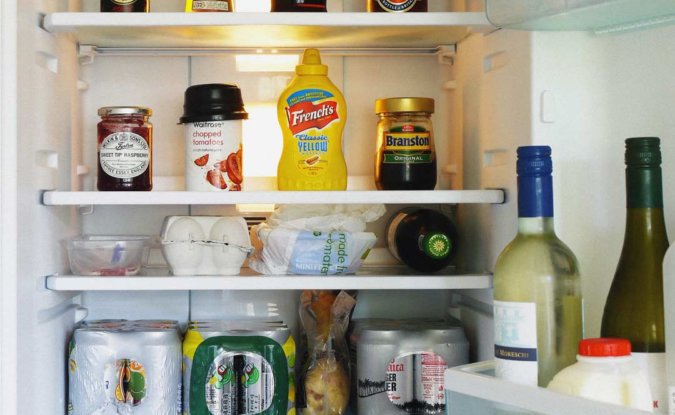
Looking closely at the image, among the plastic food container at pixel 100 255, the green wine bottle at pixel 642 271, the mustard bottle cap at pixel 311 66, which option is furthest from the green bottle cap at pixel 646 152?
the plastic food container at pixel 100 255

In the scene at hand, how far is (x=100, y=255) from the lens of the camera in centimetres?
143

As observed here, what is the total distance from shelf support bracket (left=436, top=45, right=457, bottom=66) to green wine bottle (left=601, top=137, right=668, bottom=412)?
62 cm

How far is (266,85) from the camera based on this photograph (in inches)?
66.1

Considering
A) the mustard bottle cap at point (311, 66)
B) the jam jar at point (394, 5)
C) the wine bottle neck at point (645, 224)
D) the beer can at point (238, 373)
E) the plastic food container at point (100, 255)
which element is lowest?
the beer can at point (238, 373)

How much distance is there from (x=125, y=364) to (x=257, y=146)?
19.7 inches

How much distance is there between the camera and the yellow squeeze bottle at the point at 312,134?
4.76ft

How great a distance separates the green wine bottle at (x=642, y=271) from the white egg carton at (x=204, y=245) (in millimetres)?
613

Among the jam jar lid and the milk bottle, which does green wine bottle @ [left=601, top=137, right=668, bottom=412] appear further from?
the jam jar lid

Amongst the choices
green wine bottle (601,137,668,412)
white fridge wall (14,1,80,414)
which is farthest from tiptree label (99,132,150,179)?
green wine bottle (601,137,668,412)

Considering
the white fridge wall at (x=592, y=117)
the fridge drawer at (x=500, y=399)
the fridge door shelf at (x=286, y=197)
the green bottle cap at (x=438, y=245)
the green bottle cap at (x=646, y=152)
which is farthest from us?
the green bottle cap at (x=438, y=245)

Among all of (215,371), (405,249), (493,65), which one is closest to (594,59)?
(493,65)

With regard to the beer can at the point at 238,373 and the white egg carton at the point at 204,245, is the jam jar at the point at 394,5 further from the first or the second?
the beer can at the point at 238,373

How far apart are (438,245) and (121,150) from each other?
56 centimetres

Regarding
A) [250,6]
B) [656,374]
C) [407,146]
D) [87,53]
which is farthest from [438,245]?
[87,53]
